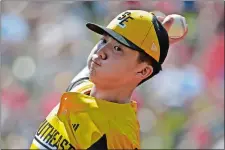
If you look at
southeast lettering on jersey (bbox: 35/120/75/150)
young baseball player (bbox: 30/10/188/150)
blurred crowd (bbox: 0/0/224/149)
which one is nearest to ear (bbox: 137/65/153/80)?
young baseball player (bbox: 30/10/188/150)

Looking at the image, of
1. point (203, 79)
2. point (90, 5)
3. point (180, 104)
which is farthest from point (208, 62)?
point (90, 5)

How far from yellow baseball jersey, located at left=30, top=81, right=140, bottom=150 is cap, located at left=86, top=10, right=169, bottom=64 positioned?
0.11 meters

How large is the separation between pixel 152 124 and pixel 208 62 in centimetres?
39

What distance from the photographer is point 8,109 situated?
7.51 feet

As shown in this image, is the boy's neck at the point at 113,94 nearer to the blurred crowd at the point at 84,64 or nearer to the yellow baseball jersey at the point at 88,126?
the yellow baseball jersey at the point at 88,126

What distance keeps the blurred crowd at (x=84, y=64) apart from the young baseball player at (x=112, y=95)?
1.22 meters

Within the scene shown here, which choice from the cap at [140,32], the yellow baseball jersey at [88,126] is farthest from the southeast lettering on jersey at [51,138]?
the cap at [140,32]

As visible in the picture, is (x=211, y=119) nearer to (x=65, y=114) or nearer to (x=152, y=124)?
(x=152, y=124)

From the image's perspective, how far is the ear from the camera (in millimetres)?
917

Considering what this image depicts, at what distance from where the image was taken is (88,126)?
877 millimetres

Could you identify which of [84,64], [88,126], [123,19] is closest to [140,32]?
[123,19]

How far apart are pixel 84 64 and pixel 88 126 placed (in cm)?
138

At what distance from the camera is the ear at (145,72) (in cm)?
92

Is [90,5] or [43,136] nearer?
[43,136]
